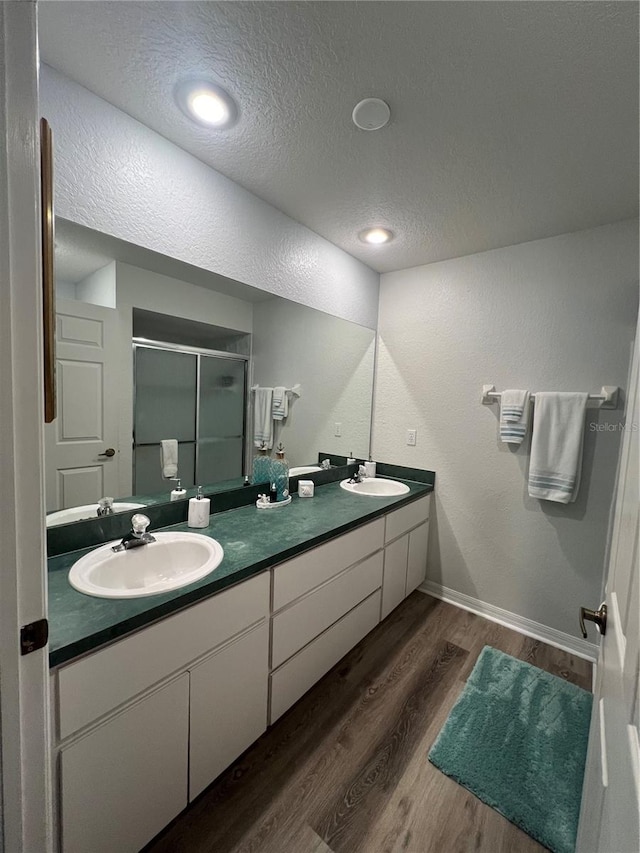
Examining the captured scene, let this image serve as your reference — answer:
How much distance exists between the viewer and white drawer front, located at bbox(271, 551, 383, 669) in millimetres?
1341

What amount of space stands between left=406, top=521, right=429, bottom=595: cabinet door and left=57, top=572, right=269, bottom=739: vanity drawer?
1.36m

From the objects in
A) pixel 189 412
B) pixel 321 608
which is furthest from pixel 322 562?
pixel 189 412

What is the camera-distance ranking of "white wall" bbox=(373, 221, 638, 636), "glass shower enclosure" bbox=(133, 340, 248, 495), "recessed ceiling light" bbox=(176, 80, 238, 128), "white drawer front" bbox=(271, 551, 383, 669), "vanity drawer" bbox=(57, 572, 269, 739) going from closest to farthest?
1. "vanity drawer" bbox=(57, 572, 269, 739)
2. "recessed ceiling light" bbox=(176, 80, 238, 128)
3. "white drawer front" bbox=(271, 551, 383, 669)
4. "glass shower enclosure" bbox=(133, 340, 248, 495)
5. "white wall" bbox=(373, 221, 638, 636)

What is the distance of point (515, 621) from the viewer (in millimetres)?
2174

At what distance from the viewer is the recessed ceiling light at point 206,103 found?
1.12 metres

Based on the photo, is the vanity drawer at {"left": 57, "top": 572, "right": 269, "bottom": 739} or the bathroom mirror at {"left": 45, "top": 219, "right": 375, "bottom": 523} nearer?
the vanity drawer at {"left": 57, "top": 572, "right": 269, "bottom": 739}

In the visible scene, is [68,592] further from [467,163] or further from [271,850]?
[467,163]

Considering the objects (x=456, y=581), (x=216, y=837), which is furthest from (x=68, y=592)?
(x=456, y=581)

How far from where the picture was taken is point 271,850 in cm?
107

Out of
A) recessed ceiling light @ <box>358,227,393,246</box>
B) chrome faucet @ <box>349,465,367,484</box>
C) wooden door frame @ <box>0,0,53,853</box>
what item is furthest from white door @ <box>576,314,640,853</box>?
recessed ceiling light @ <box>358,227,393,246</box>

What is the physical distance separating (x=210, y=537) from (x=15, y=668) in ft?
2.69

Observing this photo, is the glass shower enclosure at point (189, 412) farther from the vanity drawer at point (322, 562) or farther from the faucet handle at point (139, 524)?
the vanity drawer at point (322, 562)

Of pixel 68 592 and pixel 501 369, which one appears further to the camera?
pixel 501 369

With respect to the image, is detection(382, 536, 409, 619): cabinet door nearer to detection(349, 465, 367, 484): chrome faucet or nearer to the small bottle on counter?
detection(349, 465, 367, 484): chrome faucet
